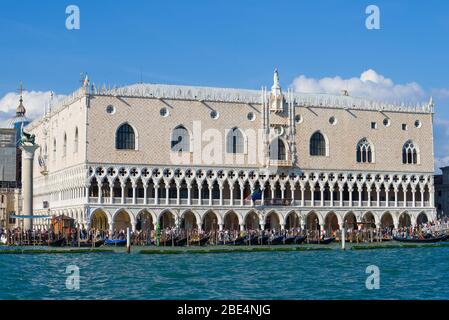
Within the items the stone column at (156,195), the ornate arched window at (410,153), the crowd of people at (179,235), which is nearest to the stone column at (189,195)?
the stone column at (156,195)

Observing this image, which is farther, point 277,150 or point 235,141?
point 277,150

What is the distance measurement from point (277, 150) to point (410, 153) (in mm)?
10527

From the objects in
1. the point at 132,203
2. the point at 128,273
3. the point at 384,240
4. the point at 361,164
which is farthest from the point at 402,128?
the point at 128,273

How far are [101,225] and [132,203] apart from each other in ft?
10.4

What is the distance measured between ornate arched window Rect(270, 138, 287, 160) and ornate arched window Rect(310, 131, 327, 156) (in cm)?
216

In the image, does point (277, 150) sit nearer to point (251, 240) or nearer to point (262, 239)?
point (262, 239)

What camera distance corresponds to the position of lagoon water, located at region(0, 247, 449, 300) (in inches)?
958

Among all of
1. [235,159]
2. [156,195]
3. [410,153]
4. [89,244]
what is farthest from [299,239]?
[410,153]

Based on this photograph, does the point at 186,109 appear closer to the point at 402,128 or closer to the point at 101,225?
the point at 101,225

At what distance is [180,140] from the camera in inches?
2233

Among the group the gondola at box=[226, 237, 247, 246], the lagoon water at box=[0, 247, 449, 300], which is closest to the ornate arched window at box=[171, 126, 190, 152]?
the gondola at box=[226, 237, 247, 246]

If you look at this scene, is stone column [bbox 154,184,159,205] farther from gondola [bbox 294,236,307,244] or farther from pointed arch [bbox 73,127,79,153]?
gondola [bbox 294,236,307,244]

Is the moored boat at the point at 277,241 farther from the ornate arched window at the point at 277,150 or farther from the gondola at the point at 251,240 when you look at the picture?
the ornate arched window at the point at 277,150

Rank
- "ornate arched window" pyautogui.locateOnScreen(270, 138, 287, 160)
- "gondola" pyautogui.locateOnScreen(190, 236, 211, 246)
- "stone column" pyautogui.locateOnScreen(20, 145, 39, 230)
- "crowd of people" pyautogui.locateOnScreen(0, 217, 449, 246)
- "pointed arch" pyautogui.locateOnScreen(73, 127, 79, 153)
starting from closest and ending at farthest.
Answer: "crowd of people" pyautogui.locateOnScreen(0, 217, 449, 246), "gondola" pyautogui.locateOnScreen(190, 236, 211, 246), "stone column" pyautogui.locateOnScreen(20, 145, 39, 230), "pointed arch" pyautogui.locateOnScreen(73, 127, 79, 153), "ornate arched window" pyautogui.locateOnScreen(270, 138, 287, 160)
